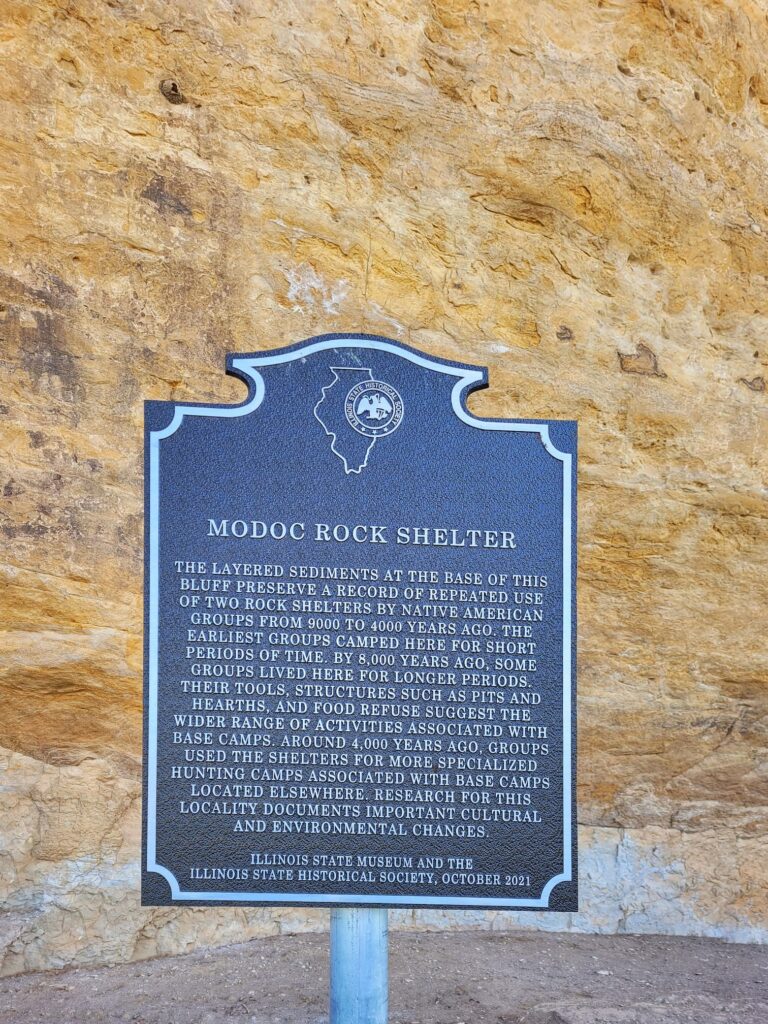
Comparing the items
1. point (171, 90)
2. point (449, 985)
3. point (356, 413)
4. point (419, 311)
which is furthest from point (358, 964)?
point (171, 90)

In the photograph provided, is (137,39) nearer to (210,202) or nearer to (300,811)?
(210,202)

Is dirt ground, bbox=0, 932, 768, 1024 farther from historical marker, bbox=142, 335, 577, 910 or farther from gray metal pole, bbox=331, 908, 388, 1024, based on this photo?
Answer: historical marker, bbox=142, 335, 577, 910

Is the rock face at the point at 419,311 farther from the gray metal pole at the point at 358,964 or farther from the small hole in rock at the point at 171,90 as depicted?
the gray metal pole at the point at 358,964

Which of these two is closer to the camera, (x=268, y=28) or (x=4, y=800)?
(x=4, y=800)

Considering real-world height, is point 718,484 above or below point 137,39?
below

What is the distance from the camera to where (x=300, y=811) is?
3.67m

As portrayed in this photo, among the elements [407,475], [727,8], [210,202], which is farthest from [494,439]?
[727,8]

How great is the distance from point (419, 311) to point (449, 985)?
397cm

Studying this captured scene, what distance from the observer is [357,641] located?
376cm

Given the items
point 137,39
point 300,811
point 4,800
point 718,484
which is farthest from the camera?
point 718,484

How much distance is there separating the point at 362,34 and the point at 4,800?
5151mm

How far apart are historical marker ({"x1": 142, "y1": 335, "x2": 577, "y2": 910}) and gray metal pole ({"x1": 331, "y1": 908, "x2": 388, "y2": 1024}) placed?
7.6 inches

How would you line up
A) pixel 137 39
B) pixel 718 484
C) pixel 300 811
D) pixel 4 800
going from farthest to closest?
pixel 718 484 < pixel 137 39 < pixel 4 800 < pixel 300 811

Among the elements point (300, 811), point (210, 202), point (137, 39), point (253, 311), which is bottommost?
point (300, 811)
